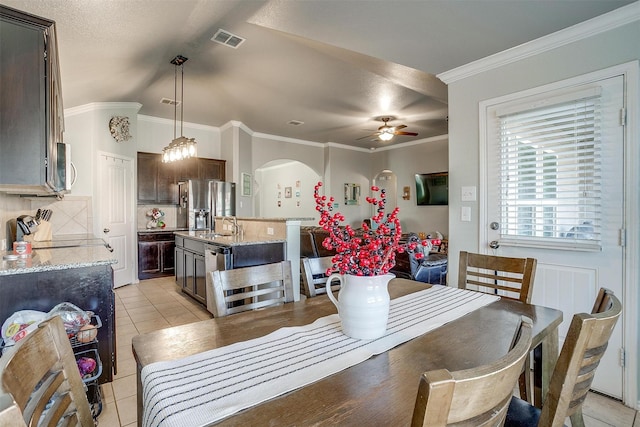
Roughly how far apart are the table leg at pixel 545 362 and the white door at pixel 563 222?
1.15 meters

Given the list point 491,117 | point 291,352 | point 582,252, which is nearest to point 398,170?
point 491,117

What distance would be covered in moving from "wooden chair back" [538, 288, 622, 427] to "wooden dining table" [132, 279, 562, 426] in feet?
0.61

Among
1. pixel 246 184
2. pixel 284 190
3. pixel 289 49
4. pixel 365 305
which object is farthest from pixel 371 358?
pixel 284 190

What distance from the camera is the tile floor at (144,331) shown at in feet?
6.41

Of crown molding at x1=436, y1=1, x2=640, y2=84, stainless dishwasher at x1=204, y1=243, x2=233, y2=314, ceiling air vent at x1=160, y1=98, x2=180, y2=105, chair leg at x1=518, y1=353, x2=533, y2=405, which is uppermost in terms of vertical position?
ceiling air vent at x1=160, y1=98, x2=180, y2=105

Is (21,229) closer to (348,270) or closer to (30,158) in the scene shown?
(30,158)

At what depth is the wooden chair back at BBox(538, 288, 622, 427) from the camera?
2.71 feet

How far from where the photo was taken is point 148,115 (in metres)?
5.85

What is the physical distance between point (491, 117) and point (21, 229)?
14.3ft

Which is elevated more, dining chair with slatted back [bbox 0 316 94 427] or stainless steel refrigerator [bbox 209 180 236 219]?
stainless steel refrigerator [bbox 209 180 236 219]

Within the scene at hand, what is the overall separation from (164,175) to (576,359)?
6358mm

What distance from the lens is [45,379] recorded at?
79cm

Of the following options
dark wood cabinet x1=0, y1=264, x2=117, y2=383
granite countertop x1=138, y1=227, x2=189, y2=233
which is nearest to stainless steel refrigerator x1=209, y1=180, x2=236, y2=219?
granite countertop x1=138, y1=227, x2=189, y2=233

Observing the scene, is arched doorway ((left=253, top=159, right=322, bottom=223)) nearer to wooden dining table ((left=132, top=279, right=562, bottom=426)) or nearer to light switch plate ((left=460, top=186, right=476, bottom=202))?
light switch plate ((left=460, top=186, right=476, bottom=202))
